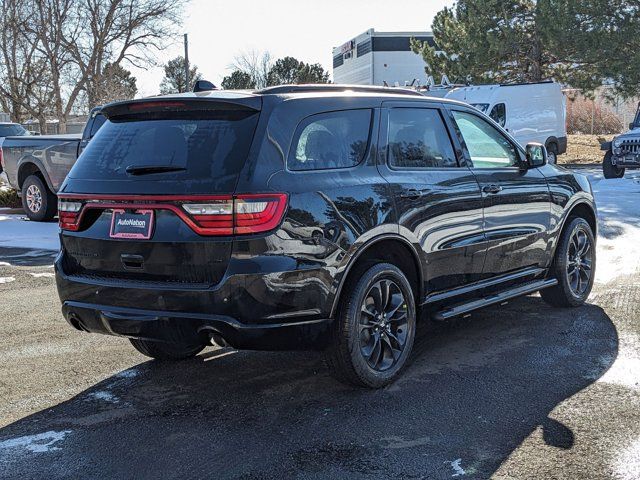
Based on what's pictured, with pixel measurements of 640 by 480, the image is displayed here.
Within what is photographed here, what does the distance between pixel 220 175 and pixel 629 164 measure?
17.5 metres

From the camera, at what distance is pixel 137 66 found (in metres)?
34.8

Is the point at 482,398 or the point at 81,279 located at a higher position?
the point at 81,279

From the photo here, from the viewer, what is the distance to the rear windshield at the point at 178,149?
13.7 ft

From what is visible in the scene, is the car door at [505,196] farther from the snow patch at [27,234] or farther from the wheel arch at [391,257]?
the snow patch at [27,234]

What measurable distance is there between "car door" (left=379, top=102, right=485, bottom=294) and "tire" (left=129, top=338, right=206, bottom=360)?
5.52 feet

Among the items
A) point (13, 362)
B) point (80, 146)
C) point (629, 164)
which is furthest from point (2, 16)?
point (13, 362)

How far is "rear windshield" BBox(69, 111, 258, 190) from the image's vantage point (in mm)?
4172

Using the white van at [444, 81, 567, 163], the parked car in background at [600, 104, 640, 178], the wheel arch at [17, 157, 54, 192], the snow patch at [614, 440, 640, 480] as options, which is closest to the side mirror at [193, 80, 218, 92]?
the snow patch at [614, 440, 640, 480]

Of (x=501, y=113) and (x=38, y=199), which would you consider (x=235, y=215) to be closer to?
(x=38, y=199)

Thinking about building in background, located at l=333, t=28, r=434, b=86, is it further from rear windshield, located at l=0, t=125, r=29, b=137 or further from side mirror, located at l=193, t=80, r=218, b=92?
side mirror, located at l=193, t=80, r=218, b=92

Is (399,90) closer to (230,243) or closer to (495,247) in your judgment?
(495,247)

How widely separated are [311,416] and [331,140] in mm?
1574

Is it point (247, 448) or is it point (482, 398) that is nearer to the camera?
point (247, 448)

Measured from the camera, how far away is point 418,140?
208 inches
